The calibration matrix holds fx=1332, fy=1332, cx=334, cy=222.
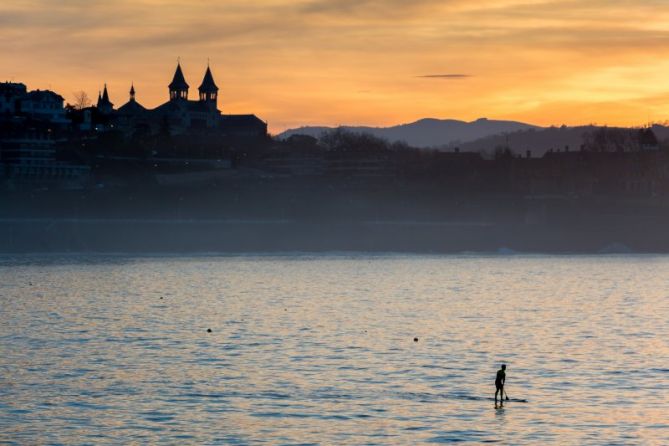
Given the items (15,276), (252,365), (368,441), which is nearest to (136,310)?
(252,365)

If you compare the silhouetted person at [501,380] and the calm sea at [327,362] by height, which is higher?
the silhouetted person at [501,380]

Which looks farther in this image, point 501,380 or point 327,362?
point 327,362

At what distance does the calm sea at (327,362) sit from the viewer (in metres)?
46.4

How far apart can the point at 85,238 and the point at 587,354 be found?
13877 cm

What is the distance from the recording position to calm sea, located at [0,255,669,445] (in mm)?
46438

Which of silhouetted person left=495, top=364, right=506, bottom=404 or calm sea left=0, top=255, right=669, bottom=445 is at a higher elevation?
silhouetted person left=495, top=364, right=506, bottom=404

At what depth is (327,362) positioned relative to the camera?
208ft

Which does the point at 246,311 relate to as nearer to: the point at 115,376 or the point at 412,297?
the point at 412,297

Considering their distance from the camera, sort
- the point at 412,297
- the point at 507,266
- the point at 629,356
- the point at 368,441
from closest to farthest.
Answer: the point at 368,441 → the point at 629,356 → the point at 412,297 → the point at 507,266

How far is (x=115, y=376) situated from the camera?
58.0 meters

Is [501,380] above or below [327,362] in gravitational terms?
above

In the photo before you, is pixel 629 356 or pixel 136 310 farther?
pixel 136 310

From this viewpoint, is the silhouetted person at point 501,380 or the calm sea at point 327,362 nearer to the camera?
the calm sea at point 327,362

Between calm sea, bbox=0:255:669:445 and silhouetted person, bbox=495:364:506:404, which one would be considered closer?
calm sea, bbox=0:255:669:445
